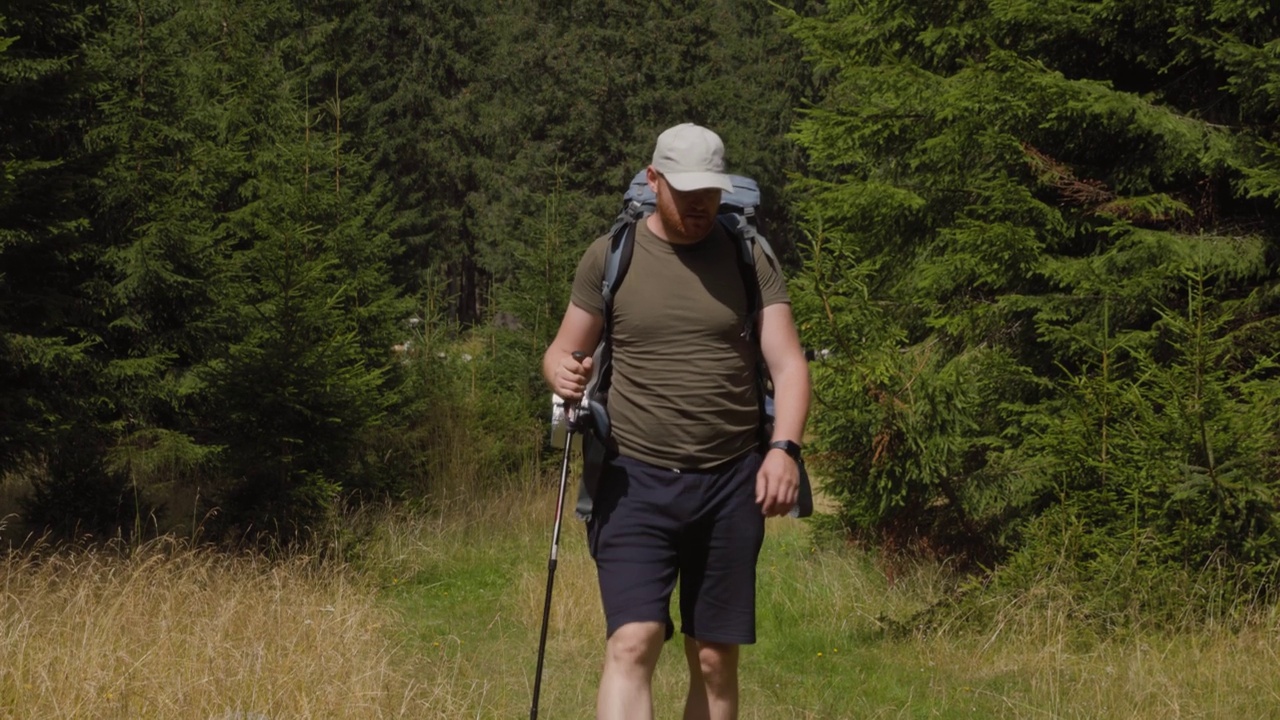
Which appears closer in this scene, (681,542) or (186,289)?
(681,542)

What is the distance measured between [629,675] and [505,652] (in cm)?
350

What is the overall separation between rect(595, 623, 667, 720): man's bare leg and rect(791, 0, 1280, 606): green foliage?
3.15 m

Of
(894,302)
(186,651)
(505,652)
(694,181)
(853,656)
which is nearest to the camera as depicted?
(694,181)

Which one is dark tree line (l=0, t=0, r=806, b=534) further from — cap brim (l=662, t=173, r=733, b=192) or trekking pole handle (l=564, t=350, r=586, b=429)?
cap brim (l=662, t=173, r=733, b=192)

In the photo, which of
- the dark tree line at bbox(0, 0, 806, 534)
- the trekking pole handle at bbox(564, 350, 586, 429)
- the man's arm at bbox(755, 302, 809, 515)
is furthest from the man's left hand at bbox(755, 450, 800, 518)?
the dark tree line at bbox(0, 0, 806, 534)

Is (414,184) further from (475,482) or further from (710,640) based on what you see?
(710,640)

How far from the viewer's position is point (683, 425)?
4.03 meters

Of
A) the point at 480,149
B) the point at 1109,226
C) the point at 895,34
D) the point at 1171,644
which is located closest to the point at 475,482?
the point at 895,34

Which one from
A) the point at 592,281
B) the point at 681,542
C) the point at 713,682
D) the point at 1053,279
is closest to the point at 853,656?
the point at 1053,279

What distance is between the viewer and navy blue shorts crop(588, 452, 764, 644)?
13.2 feet

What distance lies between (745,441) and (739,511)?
0.70 ft

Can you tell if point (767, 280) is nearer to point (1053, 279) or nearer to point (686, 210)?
point (686, 210)

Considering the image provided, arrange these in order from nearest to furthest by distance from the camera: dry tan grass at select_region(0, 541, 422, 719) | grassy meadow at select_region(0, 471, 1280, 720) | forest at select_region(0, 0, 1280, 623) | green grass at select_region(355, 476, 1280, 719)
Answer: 1. dry tan grass at select_region(0, 541, 422, 719)
2. grassy meadow at select_region(0, 471, 1280, 720)
3. green grass at select_region(355, 476, 1280, 719)
4. forest at select_region(0, 0, 1280, 623)

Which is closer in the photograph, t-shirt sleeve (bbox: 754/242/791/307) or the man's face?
the man's face
